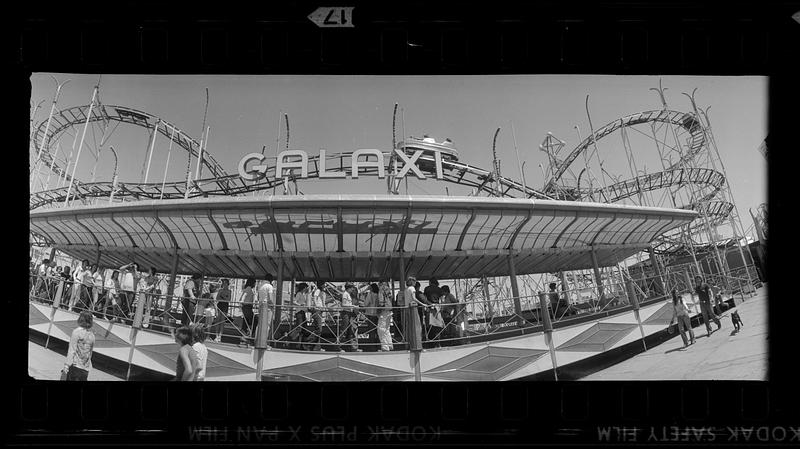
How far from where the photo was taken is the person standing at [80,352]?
4020 millimetres

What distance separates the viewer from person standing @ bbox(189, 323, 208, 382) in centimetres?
385

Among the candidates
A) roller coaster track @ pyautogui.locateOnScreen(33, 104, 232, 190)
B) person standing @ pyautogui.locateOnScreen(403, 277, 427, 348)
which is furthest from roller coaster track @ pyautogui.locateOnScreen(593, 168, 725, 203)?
roller coaster track @ pyautogui.locateOnScreen(33, 104, 232, 190)

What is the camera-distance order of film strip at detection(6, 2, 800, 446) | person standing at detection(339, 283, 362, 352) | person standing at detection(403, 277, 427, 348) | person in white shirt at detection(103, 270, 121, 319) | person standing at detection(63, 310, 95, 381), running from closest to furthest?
film strip at detection(6, 2, 800, 446)
person standing at detection(63, 310, 95, 381)
person standing at detection(403, 277, 427, 348)
person in white shirt at detection(103, 270, 121, 319)
person standing at detection(339, 283, 362, 352)

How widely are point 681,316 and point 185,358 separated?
6220mm

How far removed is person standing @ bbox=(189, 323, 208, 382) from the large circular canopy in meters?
2.76

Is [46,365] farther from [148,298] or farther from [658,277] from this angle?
[658,277]

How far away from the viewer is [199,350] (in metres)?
4.01

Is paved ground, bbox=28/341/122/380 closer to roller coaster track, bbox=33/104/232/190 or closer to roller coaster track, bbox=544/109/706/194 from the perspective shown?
roller coaster track, bbox=33/104/232/190
